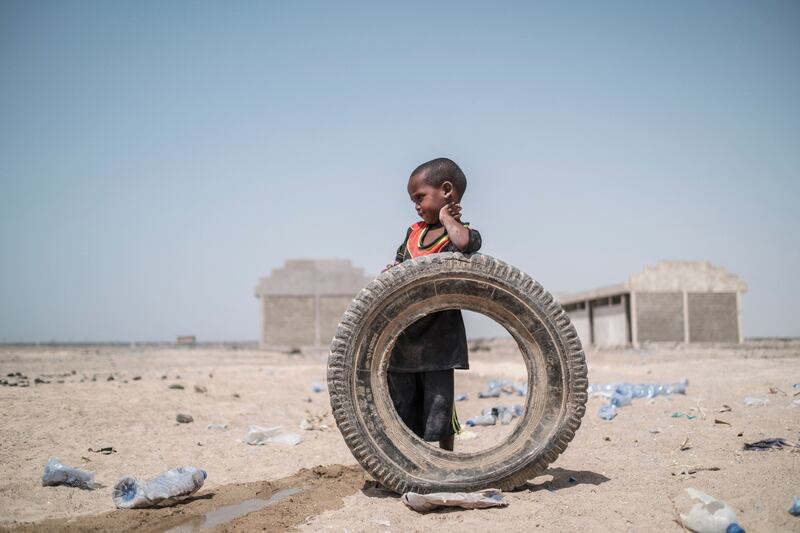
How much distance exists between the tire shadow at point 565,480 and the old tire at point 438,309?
0.19 m

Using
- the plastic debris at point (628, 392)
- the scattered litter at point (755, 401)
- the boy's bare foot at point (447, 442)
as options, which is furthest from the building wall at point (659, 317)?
the boy's bare foot at point (447, 442)

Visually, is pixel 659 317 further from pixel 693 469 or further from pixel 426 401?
pixel 426 401

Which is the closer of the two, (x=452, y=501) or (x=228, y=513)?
(x=452, y=501)

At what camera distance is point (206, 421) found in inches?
232

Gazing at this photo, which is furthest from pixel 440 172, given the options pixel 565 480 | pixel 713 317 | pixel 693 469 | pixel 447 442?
pixel 713 317

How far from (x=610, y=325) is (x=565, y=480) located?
2335cm

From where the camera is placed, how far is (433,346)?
3.37m

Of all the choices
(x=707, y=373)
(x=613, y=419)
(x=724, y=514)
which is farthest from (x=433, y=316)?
(x=707, y=373)

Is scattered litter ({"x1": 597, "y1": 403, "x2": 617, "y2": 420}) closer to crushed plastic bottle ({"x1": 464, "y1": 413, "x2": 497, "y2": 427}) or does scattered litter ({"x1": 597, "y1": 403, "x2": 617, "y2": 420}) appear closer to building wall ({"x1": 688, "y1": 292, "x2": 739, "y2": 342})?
crushed plastic bottle ({"x1": 464, "y1": 413, "x2": 497, "y2": 427})

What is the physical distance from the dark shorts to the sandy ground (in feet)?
1.45

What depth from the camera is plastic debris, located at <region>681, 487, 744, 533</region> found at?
2.41 metres

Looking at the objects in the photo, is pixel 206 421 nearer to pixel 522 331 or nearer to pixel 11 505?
pixel 11 505

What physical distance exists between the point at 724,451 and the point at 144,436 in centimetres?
452

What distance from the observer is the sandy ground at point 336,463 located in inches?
108
